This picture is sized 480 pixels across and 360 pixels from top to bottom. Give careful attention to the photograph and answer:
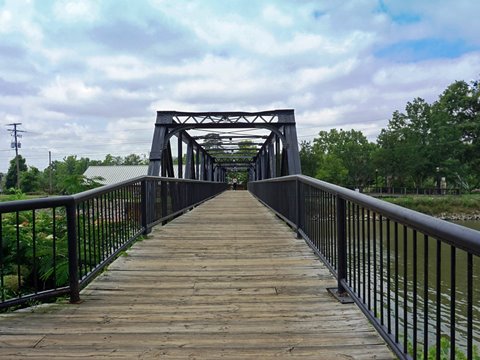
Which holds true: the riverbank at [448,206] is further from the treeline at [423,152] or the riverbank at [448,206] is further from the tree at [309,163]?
the tree at [309,163]

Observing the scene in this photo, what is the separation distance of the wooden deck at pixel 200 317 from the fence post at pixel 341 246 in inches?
6.4

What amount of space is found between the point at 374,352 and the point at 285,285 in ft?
4.87

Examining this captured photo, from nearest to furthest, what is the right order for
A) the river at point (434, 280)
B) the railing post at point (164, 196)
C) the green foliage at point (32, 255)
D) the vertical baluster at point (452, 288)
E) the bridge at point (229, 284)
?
1. the vertical baluster at point (452, 288)
2. the river at point (434, 280)
3. the bridge at point (229, 284)
4. the green foliage at point (32, 255)
5. the railing post at point (164, 196)

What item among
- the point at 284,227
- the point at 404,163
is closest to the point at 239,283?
the point at 284,227

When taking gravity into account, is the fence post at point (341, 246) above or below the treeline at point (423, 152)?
below

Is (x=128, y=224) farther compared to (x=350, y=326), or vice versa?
(x=128, y=224)

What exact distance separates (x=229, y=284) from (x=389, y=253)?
68.1 inches

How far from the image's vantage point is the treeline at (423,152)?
52.9 m

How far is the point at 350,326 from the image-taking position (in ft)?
9.18

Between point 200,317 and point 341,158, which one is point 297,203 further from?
point 341,158

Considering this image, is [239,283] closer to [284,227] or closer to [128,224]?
[128,224]

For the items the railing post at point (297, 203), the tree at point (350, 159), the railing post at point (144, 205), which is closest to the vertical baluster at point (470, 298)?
the railing post at point (297, 203)

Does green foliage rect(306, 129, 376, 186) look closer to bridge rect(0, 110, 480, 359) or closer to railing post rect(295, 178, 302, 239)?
railing post rect(295, 178, 302, 239)

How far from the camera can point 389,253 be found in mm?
2559
